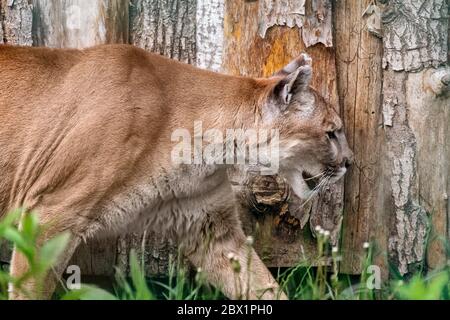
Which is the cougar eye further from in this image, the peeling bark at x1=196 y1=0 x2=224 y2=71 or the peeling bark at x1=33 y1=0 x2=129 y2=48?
the peeling bark at x1=33 y1=0 x2=129 y2=48

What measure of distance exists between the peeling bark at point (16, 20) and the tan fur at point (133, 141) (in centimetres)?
49

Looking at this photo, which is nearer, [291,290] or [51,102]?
[51,102]

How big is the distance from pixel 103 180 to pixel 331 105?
4.91 feet

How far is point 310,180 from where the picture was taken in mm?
5402

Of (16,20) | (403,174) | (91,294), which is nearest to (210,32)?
(16,20)

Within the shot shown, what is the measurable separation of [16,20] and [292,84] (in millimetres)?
1842

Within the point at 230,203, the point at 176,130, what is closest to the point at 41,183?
the point at 176,130

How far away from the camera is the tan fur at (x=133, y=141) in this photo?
484 cm

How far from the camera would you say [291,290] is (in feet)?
19.0

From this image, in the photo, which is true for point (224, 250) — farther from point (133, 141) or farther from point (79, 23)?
point (79, 23)

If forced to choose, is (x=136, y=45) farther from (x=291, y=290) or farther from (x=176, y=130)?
(x=291, y=290)

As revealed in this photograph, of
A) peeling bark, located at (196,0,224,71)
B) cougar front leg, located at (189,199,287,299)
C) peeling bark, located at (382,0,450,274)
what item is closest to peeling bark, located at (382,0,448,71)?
peeling bark, located at (382,0,450,274)
